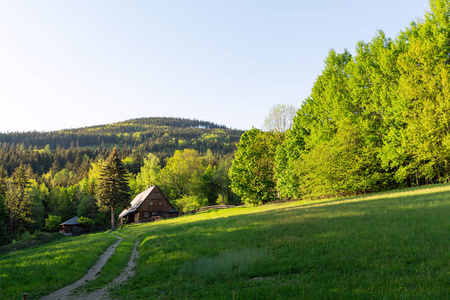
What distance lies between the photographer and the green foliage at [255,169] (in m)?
44.2

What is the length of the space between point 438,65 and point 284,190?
21.9 meters

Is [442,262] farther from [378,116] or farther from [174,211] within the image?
[174,211]

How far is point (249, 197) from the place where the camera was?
44625 mm

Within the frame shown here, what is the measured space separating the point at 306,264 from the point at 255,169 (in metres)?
35.6

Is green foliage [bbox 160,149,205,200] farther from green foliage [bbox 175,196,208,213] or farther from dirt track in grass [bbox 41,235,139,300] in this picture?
dirt track in grass [bbox 41,235,139,300]

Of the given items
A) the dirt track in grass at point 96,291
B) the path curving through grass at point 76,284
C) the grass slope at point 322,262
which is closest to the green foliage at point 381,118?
the grass slope at point 322,262

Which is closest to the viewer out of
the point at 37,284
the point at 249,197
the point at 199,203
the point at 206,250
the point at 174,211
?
the point at 37,284

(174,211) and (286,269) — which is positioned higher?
(286,269)

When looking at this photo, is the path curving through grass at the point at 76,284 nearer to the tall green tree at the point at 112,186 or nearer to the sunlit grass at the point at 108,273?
the sunlit grass at the point at 108,273

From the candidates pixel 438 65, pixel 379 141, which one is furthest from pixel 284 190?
pixel 438 65

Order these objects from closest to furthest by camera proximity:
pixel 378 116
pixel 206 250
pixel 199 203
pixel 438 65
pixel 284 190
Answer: pixel 206 250, pixel 438 65, pixel 378 116, pixel 284 190, pixel 199 203

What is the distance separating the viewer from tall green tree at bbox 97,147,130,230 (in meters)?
51.2

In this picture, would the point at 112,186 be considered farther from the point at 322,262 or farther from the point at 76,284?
the point at 322,262

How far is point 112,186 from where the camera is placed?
51.6 meters
